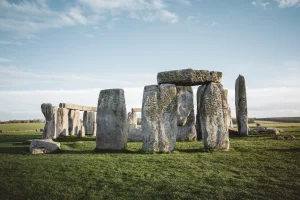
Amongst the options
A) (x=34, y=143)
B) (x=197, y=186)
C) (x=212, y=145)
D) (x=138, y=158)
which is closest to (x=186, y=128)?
(x=212, y=145)

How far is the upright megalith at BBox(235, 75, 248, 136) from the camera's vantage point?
46.5ft

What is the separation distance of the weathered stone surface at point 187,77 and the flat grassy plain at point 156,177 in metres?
2.51

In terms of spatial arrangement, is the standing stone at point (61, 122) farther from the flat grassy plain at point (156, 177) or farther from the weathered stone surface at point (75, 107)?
Result: the flat grassy plain at point (156, 177)

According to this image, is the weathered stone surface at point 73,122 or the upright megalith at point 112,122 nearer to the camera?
the upright megalith at point 112,122

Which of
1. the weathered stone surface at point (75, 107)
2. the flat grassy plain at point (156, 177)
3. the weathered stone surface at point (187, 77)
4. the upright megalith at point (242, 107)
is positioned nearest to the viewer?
the flat grassy plain at point (156, 177)

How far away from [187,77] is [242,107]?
24.5 ft

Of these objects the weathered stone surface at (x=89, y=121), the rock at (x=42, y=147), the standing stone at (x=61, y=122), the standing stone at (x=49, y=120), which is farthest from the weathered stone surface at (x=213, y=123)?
the weathered stone surface at (x=89, y=121)

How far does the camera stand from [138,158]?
6.97 meters

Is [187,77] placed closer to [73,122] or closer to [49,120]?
[49,120]

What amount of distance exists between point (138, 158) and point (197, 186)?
2.84 m

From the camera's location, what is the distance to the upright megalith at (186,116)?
484 inches

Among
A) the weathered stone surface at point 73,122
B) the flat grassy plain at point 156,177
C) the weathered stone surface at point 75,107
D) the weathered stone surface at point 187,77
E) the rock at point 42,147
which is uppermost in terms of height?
the weathered stone surface at point 187,77

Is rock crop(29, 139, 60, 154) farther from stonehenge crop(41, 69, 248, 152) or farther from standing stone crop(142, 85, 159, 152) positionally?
standing stone crop(142, 85, 159, 152)

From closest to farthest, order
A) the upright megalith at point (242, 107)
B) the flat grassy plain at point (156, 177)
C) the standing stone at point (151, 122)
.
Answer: the flat grassy plain at point (156, 177), the standing stone at point (151, 122), the upright megalith at point (242, 107)
